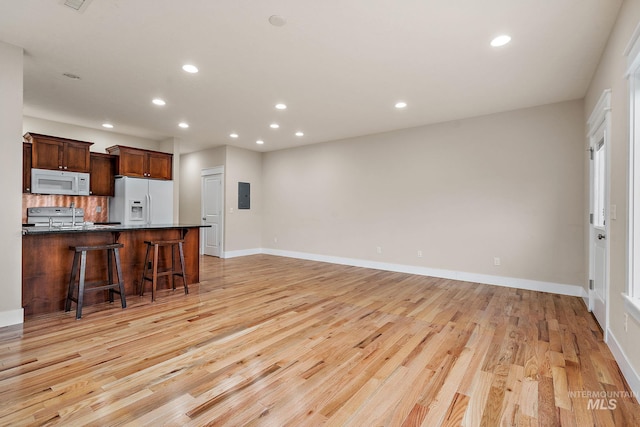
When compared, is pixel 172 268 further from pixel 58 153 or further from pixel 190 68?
pixel 58 153

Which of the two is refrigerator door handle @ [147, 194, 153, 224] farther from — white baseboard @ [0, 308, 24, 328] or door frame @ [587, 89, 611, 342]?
door frame @ [587, 89, 611, 342]

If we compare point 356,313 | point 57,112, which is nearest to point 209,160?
point 57,112

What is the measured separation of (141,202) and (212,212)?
1777 mm

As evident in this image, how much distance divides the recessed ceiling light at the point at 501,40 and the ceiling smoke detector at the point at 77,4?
11.5 ft

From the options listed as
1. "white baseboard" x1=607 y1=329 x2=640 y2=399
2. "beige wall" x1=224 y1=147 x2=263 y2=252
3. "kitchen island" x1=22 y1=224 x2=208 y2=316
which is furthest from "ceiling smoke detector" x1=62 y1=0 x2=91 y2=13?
"beige wall" x1=224 y1=147 x2=263 y2=252

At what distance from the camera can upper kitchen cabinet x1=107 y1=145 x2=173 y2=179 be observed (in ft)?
19.7

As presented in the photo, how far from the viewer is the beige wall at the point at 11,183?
2.97m

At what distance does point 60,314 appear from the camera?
10.9 ft

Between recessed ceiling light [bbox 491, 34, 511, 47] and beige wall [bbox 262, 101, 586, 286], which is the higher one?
recessed ceiling light [bbox 491, 34, 511, 47]

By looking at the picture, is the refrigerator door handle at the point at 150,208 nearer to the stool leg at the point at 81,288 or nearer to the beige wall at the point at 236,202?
the beige wall at the point at 236,202

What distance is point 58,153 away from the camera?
531 cm

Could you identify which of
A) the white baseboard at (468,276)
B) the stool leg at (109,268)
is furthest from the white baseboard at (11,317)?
the white baseboard at (468,276)

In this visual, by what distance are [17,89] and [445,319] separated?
5091mm

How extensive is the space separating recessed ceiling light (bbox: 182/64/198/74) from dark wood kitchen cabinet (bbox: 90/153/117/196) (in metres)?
3.80
